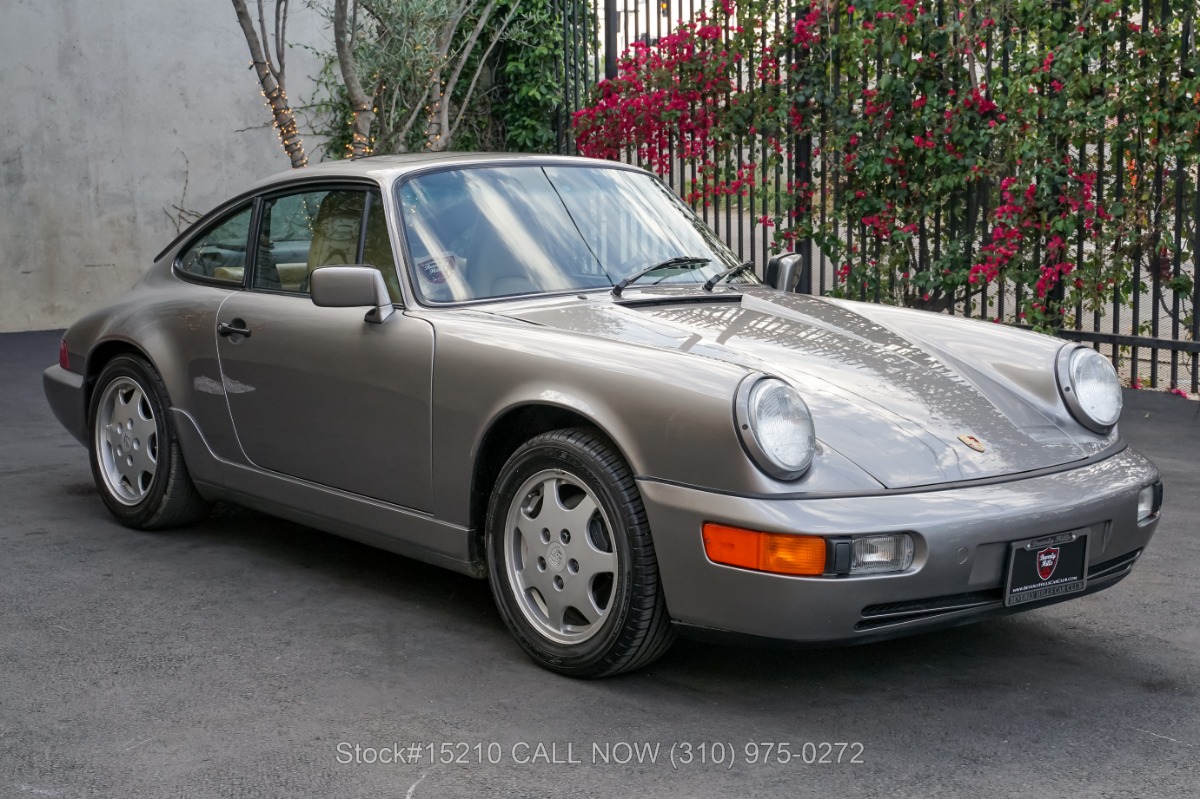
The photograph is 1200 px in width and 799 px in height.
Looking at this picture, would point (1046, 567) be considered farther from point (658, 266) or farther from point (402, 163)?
point (402, 163)

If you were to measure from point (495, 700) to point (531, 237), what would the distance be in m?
1.59

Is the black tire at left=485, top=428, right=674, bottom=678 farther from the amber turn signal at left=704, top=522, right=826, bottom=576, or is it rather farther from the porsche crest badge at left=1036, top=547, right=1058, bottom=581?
the porsche crest badge at left=1036, top=547, right=1058, bottom=581

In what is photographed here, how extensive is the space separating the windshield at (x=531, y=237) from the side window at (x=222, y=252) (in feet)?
2.93

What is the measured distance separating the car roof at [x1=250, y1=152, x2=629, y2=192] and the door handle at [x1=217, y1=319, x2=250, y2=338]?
56 cm

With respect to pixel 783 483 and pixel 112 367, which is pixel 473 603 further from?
pixel 112 367

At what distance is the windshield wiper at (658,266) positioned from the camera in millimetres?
4363

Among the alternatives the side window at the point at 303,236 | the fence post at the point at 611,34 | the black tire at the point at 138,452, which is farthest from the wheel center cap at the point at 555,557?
the fence post at the point at 611,34

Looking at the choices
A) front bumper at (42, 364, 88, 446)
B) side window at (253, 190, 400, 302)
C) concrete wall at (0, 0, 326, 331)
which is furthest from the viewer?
concrete wall at (0, 0, 326, 331)

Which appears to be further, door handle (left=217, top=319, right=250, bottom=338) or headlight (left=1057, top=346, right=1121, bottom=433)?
door handle (left=217, top=319, right=250, bottom=338)

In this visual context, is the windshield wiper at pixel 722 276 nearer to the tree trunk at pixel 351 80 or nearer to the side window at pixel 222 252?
the side window at pixel 222 252

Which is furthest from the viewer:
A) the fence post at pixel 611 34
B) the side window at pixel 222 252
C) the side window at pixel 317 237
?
the fence post at pixel 611 34

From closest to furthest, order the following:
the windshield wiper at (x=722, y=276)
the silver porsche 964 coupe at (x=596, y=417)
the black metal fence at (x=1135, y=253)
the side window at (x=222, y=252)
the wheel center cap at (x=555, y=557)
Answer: the silver porsche 964 coupe at (x=596, y=417) → the wheel center cap at (x=555, y=557) → the windshield wiper at (x=722, y=276) → the side window at (x=222, y=252) → the black metal fence at (x=1135, y=253)

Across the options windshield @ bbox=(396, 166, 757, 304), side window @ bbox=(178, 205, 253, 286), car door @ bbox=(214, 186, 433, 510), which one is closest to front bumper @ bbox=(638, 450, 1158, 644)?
car door @ bbox=(214, 186, 433, 510)

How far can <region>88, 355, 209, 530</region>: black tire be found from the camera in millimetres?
5148
